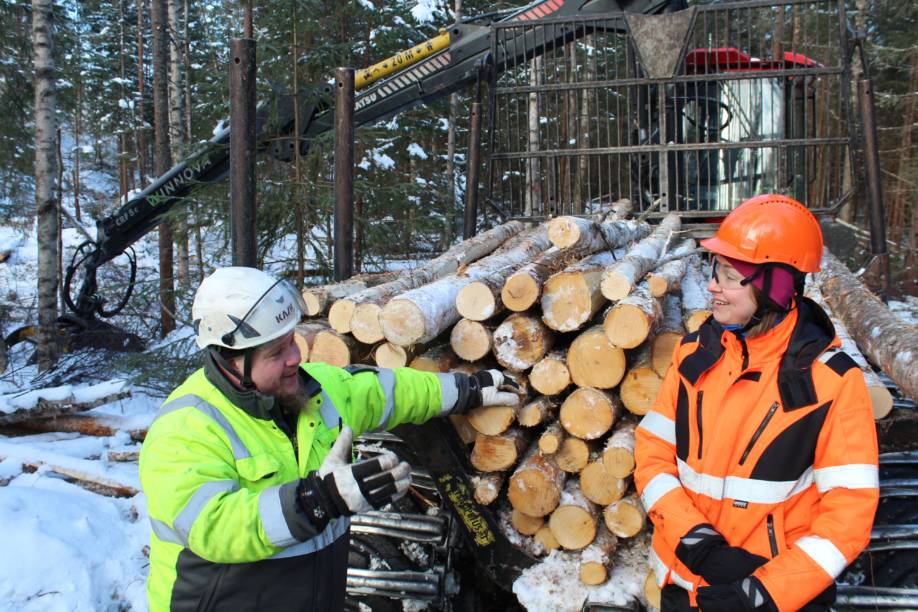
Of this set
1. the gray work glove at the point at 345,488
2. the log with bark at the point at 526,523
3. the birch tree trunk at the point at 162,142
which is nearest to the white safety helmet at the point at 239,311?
the gray work glove at the point at 345,488

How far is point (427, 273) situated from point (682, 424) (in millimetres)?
2404

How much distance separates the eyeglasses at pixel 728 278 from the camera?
2383 millimetres

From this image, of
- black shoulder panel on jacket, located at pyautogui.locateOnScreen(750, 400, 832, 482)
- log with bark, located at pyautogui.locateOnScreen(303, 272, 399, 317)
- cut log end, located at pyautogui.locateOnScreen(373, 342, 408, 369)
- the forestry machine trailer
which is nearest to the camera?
black shoulder panel on jacket, located at pyautogui.locateOnScreen(750, 400, 832, 482)

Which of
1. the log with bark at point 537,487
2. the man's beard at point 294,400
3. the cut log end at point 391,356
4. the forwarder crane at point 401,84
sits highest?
the forwarder crane at point 401,84

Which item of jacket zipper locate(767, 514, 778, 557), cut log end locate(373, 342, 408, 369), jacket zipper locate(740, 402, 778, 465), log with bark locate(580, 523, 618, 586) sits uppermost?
cut log end locate(373, 342, 408, 369)

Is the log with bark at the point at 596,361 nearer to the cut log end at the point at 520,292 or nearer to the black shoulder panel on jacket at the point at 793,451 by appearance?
the cut log end at the point at 520,292

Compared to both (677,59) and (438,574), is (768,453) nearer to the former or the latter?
(438,574)

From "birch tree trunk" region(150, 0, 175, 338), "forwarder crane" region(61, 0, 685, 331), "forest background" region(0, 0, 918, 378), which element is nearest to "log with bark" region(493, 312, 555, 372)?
"forwarder crane" region(61, 0, 685, 331)

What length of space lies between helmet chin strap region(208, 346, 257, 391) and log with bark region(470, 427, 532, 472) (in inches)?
55.4

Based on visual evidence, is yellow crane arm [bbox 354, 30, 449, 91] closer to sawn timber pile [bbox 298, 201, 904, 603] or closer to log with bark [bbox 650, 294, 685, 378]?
sawn timber pile [bbox 298, 201, 904, 603]

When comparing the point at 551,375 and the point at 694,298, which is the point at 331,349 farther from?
the point at 694,298

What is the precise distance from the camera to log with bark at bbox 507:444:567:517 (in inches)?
127

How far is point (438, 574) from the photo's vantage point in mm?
3549

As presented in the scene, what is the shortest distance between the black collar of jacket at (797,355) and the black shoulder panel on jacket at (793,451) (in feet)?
0.18
